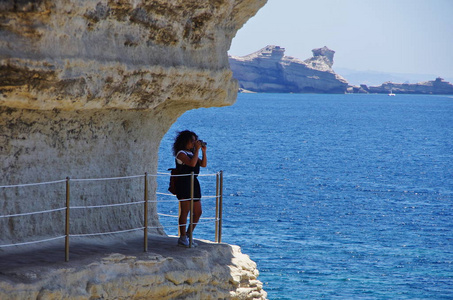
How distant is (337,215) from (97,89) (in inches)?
904

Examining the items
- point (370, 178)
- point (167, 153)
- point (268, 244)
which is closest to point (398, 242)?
point (268, 244)

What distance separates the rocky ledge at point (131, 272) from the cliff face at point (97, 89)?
1.94 ft

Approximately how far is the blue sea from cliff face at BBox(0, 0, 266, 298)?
9.73 m

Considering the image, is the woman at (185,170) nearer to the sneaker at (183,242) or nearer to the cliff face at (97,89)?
the sneaker at (183,242)

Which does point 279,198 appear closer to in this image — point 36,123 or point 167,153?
Answer: point 167,153

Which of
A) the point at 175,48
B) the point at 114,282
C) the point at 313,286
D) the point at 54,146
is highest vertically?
the point at 175,48

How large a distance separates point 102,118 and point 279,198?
24391mm

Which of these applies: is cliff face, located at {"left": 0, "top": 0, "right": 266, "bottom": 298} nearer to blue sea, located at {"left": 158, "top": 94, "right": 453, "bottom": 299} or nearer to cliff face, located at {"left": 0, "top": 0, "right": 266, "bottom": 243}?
cliff face, located at {"left": 0, "top": 0, "right": 266, "bottom": 243}

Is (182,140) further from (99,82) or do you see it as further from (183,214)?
(99,82)

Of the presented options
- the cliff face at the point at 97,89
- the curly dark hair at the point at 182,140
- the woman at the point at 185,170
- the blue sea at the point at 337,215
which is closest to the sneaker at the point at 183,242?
the woman at the point at 185,170

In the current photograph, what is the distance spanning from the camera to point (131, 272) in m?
8.15

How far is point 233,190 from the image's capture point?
34625mm

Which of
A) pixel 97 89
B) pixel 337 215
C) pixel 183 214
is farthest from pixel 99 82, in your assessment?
pixel 337 215

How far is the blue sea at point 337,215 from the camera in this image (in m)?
20.6
